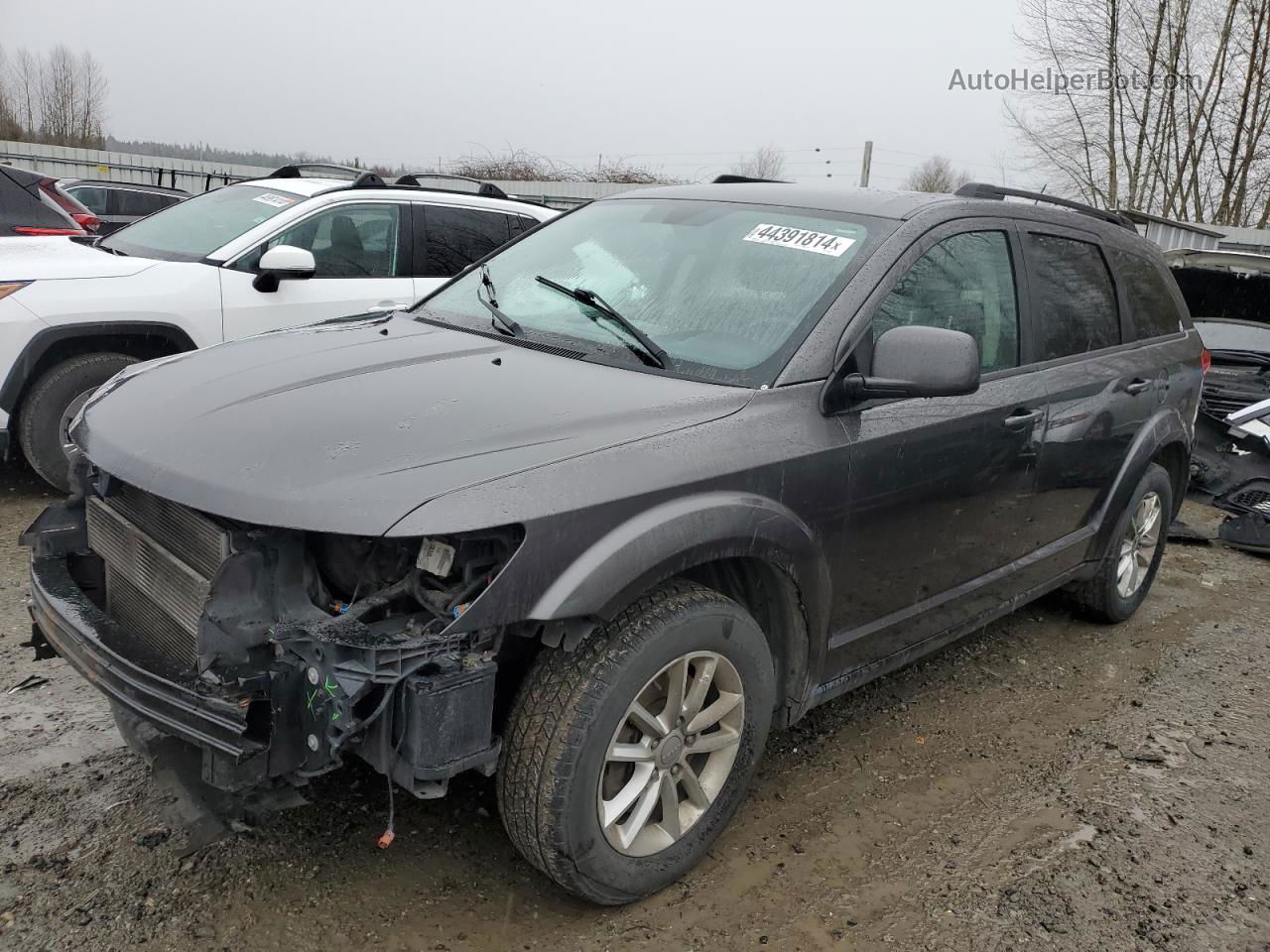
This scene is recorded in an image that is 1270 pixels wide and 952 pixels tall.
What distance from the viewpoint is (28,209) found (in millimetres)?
7070

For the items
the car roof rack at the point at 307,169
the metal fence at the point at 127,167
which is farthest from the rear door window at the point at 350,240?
the metal fence at the point at 127,167

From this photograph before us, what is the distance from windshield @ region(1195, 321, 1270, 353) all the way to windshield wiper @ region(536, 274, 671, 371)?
6790mm

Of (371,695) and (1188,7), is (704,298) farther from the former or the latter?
(1188,7)

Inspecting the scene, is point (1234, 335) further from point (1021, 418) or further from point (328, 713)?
point (328, 713)

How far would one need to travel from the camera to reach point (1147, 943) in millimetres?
2541

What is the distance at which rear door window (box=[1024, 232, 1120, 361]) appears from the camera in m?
3.58

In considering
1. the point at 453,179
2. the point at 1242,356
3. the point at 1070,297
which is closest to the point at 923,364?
the point at 1070,297

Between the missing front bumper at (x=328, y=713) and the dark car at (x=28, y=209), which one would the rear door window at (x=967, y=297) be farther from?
the dark car at (x=28, y=209)

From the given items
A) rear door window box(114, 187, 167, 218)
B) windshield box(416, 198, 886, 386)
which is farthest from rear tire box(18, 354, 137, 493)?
rear door window box(114, 187, 167, 218)

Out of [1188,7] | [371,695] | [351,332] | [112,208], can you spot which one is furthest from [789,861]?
[1188,7]

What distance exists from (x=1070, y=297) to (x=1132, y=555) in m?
1.55

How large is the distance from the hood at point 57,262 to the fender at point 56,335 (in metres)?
0.30

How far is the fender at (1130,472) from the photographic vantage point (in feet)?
13.5

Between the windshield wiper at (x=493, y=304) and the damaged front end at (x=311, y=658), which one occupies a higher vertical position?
the windshield wiper at (x=493, y=304)
